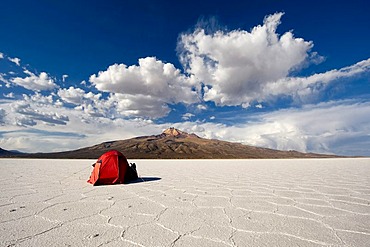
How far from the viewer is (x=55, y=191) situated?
5.30 m

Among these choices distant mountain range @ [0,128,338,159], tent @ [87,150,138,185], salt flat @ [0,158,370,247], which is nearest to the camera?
salt flat @ [0,158,370,247]

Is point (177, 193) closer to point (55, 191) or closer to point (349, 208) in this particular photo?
point (55, 191)

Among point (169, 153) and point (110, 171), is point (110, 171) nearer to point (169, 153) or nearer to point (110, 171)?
point (110, 171)

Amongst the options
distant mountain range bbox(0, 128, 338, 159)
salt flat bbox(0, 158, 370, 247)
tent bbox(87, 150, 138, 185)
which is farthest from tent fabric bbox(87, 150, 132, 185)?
distant mountain range bbox(0, 128, 338, 159)

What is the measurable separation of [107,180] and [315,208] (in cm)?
547

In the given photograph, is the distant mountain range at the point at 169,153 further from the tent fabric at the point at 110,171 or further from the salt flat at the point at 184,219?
the salt flat at the point at 184,219

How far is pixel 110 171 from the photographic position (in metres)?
6.74

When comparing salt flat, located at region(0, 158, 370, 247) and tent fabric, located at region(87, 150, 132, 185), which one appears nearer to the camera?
salt flat, located at region(0, 158, 370, 247)

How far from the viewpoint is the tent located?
6.54 m

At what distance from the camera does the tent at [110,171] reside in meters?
6.54

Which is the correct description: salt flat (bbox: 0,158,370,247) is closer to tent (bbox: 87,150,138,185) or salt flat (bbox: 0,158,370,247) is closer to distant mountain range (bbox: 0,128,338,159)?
tent (bbox: 87,150,138,185)

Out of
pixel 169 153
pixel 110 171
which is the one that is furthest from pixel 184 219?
pixel 169 153

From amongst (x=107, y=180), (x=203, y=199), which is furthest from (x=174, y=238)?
(x=107, y=180)

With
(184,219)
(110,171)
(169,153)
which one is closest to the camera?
(184,219)
